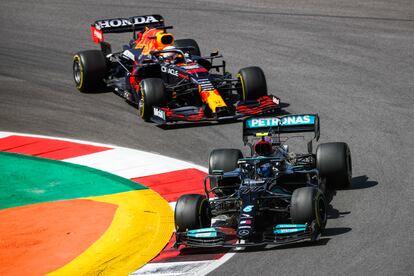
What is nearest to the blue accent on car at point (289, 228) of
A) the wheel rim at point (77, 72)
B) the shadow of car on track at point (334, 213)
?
the shadow of car on track at point (334, 213)

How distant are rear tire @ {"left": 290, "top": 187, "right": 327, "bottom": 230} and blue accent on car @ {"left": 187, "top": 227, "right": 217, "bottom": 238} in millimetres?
1037

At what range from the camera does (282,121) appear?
15.6 meters

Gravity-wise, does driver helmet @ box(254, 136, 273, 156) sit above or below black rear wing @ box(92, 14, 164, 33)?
below

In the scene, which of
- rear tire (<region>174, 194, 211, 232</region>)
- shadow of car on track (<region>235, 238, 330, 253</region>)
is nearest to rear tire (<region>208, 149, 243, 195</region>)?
rear tire (<region>174, 194, 211, 232</region>)

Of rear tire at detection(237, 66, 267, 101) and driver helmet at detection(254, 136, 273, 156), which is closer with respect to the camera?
driver helmet at detection(254, 136, 273, 156)

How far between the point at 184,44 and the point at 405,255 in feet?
37.2

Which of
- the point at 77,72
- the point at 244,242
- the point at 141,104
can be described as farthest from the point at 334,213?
the point at 77,72

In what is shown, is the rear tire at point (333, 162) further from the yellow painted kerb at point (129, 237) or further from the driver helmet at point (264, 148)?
the yellow painted kerb at point (129, 237)

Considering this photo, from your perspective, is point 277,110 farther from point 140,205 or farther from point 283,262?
point 283,262

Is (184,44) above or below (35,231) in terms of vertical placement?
above

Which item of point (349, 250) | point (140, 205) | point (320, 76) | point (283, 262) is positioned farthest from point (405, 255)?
point (320, 76)

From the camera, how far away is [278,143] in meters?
15.1

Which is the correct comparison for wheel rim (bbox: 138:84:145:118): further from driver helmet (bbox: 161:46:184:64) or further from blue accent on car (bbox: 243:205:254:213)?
blue accent on car (bbox: 243:205:254:213)

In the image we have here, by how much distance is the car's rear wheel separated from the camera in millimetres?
19781
